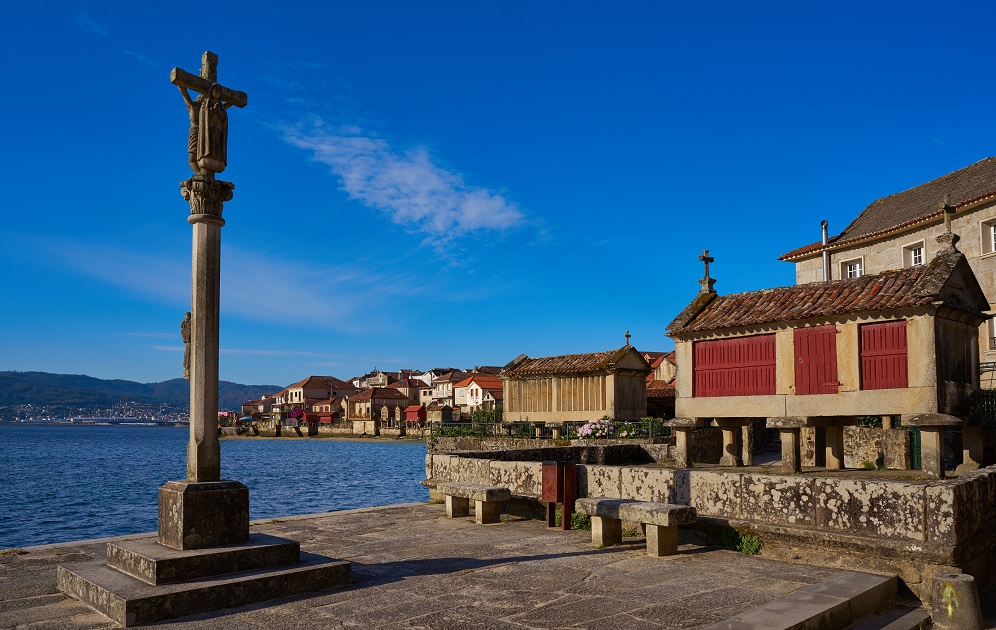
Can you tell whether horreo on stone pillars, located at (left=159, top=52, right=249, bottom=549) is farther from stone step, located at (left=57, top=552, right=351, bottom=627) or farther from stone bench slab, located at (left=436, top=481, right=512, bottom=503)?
stone bench slab, located at (left=436, top=481, right=512, bottom=503)

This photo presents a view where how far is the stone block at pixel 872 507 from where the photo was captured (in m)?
8.37

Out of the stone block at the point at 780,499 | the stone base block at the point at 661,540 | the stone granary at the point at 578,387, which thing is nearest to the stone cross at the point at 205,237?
the stone base block at the point at 661,540

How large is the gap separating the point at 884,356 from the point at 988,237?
1772cm

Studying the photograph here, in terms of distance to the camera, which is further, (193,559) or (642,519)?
(642,519)

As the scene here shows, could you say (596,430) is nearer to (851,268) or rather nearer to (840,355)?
(851,268)

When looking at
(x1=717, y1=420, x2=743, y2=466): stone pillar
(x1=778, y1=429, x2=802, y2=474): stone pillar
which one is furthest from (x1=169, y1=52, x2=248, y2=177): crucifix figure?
(x1=717, y1=420, x2=743, y2=466): stone pillar

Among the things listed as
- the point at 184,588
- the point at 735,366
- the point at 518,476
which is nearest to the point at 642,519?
the point at 518,476

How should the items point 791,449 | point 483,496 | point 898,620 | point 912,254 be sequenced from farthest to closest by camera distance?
point 912,254 → point 791,449 → point 483,496 → point 898,620

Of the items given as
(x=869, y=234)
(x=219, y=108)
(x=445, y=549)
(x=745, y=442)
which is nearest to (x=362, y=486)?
(x=745, y=442)

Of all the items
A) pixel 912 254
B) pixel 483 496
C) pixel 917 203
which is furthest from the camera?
pixel 917 203

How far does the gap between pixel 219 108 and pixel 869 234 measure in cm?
2918

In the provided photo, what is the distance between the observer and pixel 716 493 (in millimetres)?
10398

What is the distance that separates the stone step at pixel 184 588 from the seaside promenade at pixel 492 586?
15cm

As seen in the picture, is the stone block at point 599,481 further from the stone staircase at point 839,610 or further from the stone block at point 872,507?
the stone staircase at point 839,610
